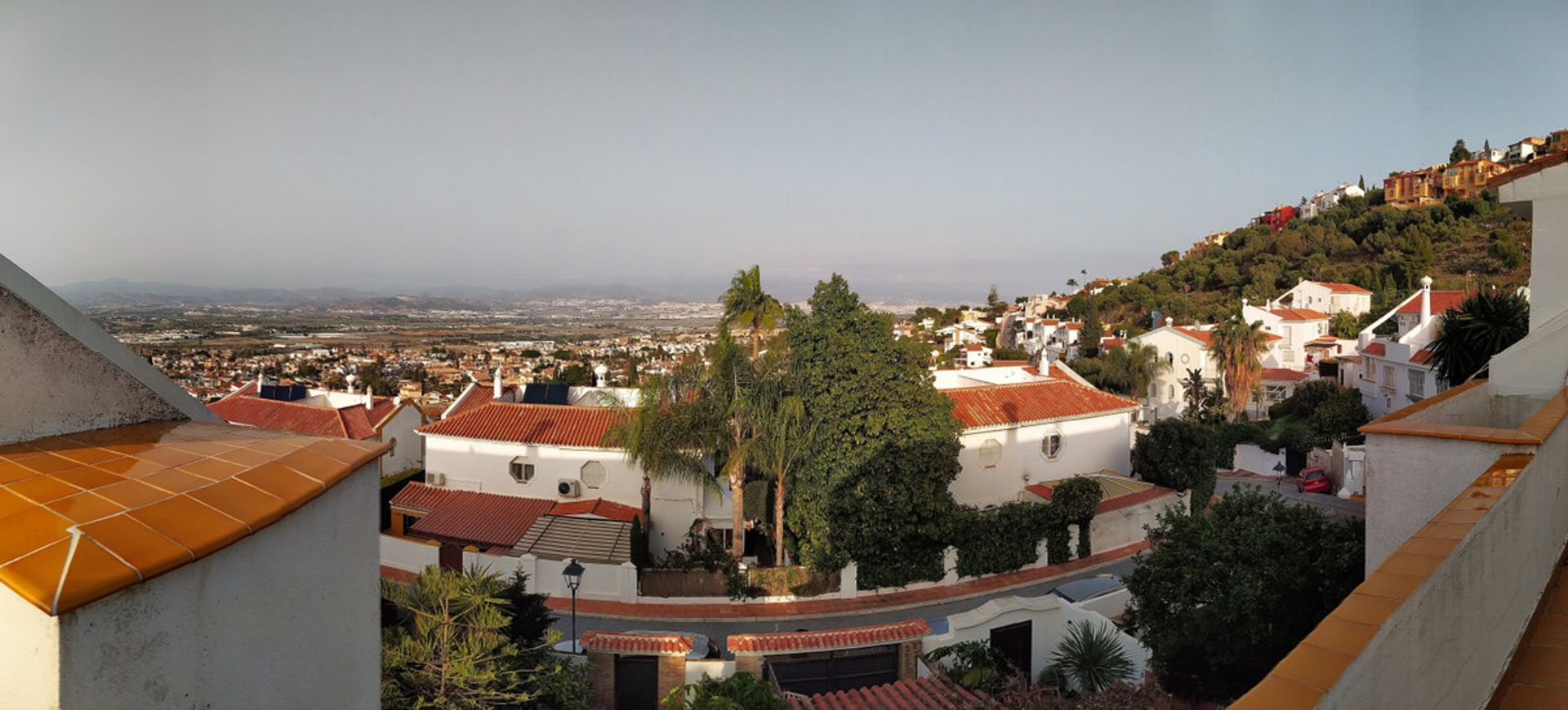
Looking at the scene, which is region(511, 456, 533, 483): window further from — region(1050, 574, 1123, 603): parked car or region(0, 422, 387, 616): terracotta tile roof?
region(0, 422, 387, 616): terracotta tile roof

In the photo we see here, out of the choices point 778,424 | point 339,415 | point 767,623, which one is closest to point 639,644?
point 767,623

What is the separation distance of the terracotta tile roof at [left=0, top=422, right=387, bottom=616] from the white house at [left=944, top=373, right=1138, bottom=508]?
66.3ft

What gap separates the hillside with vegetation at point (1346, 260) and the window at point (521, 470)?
55.4m

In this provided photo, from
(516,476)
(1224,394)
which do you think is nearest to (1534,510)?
(516,476)

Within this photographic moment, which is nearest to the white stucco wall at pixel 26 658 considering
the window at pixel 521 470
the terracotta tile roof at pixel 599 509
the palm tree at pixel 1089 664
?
the palm tree at pixel 1089 664

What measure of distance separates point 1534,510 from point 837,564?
14.6m

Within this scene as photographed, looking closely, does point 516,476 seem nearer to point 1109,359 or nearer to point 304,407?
point 304,407

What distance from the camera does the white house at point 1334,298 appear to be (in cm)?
5600

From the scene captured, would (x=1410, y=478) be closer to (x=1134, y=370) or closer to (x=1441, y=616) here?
(x=1441, y=616)

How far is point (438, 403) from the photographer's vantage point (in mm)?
36719

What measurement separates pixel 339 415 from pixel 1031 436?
23.5m

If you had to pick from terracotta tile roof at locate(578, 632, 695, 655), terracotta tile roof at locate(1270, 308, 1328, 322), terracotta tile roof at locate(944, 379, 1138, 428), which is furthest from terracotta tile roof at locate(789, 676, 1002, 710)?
terracotta tile roof at locate(1270, 308, 1328, 322)

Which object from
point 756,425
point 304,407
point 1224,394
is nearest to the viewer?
point 756,425

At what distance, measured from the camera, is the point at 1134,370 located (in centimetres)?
5038
